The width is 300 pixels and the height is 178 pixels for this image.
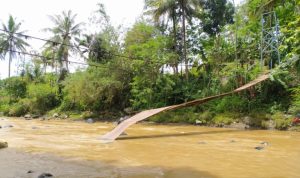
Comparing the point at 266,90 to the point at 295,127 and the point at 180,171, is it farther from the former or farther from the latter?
the point at 180,171

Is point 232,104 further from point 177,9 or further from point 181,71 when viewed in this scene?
point 177,9

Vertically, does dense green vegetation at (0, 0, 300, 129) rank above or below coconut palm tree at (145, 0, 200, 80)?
below

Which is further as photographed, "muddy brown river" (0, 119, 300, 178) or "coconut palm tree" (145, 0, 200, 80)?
"coconut palm tree" (145, 0, 200, 80)

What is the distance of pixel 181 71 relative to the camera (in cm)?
2062

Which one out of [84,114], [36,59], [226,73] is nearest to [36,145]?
[226,73]

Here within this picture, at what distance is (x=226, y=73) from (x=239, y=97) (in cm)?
142

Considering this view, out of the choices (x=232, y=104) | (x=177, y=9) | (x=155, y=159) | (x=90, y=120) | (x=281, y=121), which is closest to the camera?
(x=155, y=159)

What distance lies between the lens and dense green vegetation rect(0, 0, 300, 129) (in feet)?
49.9

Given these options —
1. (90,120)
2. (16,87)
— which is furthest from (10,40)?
(90,120)

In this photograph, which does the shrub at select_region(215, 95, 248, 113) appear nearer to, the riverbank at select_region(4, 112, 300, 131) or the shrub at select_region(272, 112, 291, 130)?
the riverbank at select_region(4, 112, 300, 131)

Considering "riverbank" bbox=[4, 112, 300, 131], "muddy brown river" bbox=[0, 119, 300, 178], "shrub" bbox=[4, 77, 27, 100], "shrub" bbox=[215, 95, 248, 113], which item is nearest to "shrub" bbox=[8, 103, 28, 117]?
"shrub" bbox=[4, 77, 27, 100]

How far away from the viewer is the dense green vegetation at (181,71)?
1520 cm

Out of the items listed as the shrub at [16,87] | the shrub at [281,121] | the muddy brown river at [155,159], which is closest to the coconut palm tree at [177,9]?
the shrub at [281,121]

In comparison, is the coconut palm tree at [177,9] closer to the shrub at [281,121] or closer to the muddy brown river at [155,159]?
the shrub at [281,121]
